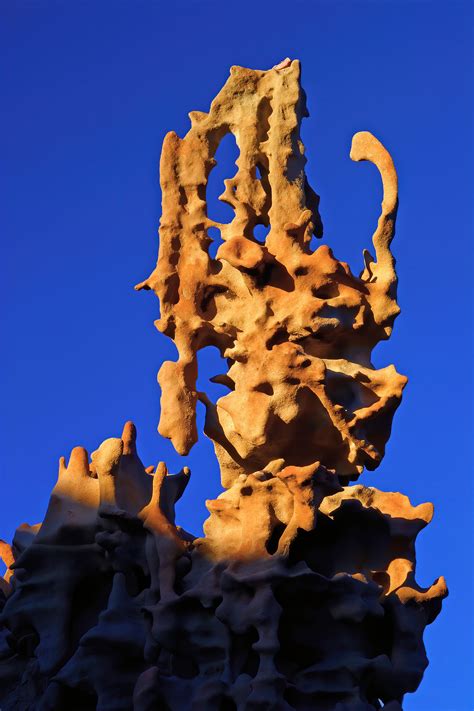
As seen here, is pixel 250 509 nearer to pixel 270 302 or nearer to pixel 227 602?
pixel 227 602

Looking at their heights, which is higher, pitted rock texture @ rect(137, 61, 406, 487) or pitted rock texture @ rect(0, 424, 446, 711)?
pitted rock texture @ rect(137, 61, 406, 487)

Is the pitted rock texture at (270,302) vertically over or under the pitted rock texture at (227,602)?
over

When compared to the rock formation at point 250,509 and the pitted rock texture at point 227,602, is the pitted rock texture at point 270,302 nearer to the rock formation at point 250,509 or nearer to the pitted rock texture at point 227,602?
the rock formation at point 250,509

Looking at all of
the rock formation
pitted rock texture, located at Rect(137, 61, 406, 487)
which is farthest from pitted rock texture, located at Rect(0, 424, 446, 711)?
pitted rock texture, located at Rect(137, 61, 406, 487)

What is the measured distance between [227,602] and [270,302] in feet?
7.64

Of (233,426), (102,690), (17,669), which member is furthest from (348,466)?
(17,669)

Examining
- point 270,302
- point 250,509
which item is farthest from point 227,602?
point 270,302

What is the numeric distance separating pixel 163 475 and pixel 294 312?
1.49 m

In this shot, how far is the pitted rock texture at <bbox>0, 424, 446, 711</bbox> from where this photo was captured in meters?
8.88

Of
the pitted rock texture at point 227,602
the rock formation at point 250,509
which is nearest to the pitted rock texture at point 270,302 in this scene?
the rock formation at point 250,509

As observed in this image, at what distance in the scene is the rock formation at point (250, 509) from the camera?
898cm

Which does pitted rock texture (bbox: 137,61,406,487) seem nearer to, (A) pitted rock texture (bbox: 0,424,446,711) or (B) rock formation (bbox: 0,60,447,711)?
(B) rock formation (bbox: 0,60,447,711)

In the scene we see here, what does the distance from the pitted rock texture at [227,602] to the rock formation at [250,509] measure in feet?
0.05

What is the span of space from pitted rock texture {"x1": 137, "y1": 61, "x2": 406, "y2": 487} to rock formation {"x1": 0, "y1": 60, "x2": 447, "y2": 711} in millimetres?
15
